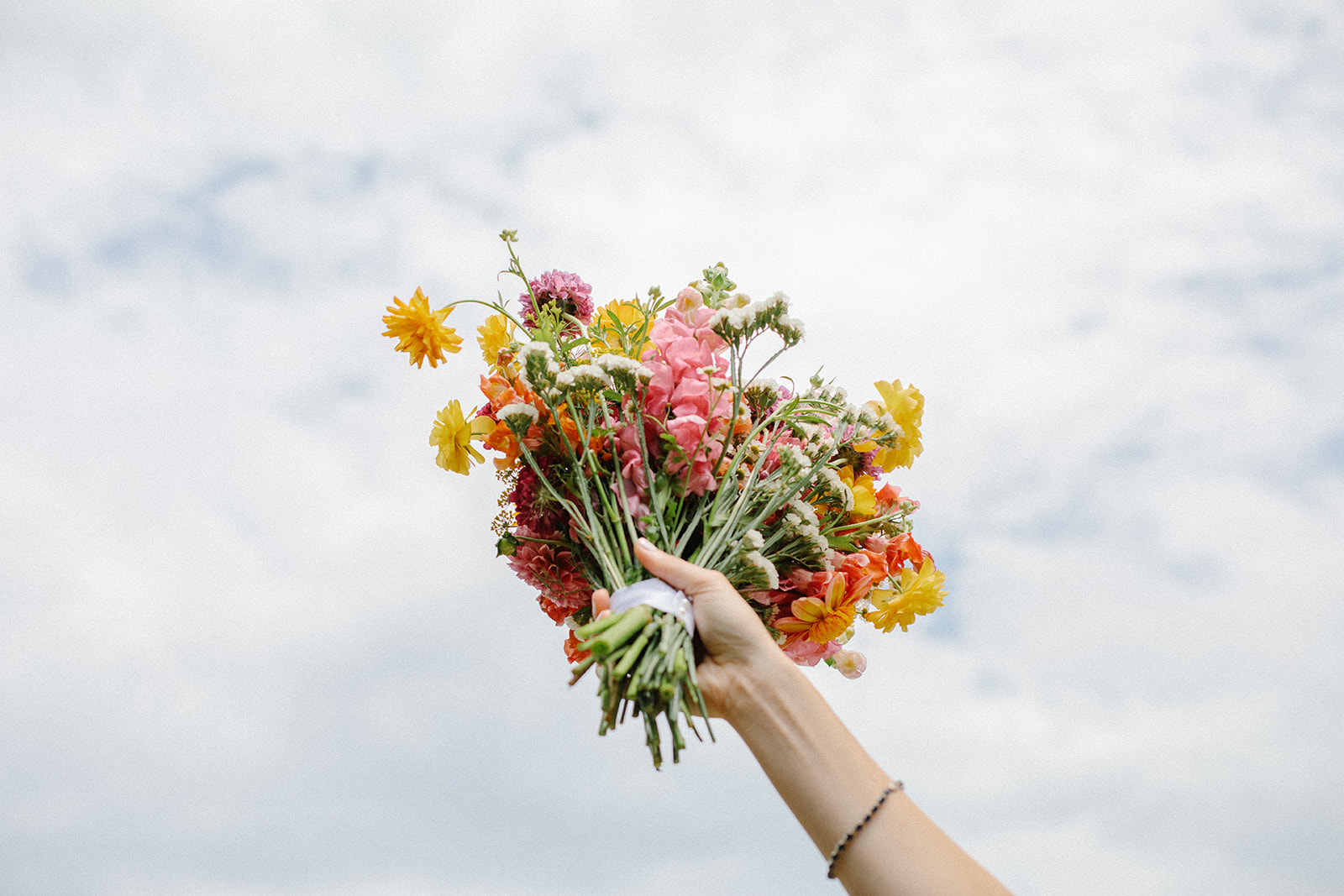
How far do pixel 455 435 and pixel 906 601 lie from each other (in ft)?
4.67

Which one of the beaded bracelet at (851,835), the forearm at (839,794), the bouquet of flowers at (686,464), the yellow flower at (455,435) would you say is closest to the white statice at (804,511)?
the bouquet of flowers at (686,464)

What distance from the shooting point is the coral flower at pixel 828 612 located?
2760 millimetres

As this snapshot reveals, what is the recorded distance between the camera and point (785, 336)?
8.71 feet

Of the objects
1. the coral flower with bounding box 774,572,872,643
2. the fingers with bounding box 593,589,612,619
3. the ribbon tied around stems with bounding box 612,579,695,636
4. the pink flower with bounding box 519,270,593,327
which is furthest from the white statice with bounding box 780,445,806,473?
the pink flower with bounding box 519,270,593,327

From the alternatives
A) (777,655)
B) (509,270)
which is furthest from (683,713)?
(509,270)

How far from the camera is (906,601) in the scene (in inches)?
113

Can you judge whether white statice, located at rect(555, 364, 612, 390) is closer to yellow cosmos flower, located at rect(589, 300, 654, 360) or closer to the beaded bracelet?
yellow cosmos flower, located at rect(589, 300, 654, 360)

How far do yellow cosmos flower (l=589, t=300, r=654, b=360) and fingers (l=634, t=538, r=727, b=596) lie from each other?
63cm

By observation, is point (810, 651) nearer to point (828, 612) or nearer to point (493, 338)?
point (828, 612)

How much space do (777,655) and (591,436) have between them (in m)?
0.76

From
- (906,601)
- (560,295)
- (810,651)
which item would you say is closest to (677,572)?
(810,651)

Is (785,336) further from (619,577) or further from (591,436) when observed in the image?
(619,577)

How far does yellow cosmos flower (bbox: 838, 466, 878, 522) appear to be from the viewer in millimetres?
2848

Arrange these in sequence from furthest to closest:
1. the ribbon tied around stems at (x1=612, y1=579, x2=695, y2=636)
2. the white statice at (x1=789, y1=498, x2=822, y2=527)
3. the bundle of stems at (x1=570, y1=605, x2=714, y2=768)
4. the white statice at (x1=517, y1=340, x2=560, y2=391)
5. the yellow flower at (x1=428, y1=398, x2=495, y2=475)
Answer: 1. the yellow flower at (x1=428, y1=398, x2=495, y2=475)
2. the white statice at (x1=789, y1=498, x2=822, y2=527)
3. the white statice at (x1=517, y1=340, x2=560, y2=391)
4. the ribbon tied around stems at (x1=612, y1=579, x2=695, y2=636)
5. the bundle of stems at (x1=570, y1=605, x2=714, y2=768)
